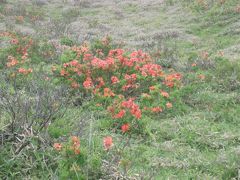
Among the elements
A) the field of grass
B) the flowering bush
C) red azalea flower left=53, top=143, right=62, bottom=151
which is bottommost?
the field of grass

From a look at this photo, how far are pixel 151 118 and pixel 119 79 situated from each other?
65.9 inches

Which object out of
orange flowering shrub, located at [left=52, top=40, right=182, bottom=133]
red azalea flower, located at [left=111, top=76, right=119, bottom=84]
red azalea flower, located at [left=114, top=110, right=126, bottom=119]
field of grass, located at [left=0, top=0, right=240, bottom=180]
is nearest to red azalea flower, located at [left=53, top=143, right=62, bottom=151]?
field of grass, located at [left=0, top=0, right=240, bottom=180]

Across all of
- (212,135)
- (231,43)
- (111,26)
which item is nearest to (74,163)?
(212,135)

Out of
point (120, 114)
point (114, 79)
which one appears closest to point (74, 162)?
point (120, 114)

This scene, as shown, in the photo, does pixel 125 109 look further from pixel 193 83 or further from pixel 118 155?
pixel 193 83

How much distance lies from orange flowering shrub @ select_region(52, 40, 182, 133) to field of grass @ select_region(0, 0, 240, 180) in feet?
0.90

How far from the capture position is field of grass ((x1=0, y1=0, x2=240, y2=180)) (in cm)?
561

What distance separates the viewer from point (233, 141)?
7070 mm

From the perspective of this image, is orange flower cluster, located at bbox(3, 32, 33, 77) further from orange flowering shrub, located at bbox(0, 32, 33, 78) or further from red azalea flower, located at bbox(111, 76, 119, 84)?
red azalea flower, located at bbox(111, 76, 119, 84)

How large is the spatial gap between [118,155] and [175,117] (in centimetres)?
288

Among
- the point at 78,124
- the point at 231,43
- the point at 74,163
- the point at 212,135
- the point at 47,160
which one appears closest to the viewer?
the point at 74,163

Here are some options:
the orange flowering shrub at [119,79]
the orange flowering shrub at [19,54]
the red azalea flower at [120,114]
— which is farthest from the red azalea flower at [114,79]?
the orange flowering shrub at [19,54]

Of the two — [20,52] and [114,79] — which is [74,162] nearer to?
[114,79]

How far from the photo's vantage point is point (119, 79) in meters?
9.60
